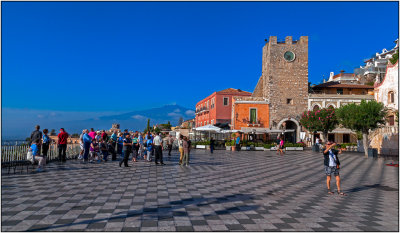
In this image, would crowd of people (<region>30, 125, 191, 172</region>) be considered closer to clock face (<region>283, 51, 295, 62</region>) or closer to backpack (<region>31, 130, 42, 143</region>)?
backpack (<region>31, 130, 42, 143</region>)

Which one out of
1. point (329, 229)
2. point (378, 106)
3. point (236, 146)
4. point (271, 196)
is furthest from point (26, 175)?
point (378, 106)

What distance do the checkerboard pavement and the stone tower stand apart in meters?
27.0

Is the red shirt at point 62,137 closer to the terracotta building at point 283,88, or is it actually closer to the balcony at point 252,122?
the terracotta building at point 283,88

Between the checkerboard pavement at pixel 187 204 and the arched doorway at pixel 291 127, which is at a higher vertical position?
the arched doorway at pixel 291 127

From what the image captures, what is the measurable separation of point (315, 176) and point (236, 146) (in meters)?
15.8

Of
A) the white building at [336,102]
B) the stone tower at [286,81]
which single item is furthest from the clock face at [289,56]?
the white building at [336,102]

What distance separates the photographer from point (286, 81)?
37.7m

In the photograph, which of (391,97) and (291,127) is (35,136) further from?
(391,97)

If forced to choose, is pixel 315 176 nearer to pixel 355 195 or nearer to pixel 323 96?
pixel 355 195

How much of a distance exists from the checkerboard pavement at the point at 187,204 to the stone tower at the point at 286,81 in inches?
1063

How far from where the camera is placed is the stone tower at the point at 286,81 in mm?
37406

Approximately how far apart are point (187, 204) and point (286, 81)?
33764 mm

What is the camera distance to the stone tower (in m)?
37.4

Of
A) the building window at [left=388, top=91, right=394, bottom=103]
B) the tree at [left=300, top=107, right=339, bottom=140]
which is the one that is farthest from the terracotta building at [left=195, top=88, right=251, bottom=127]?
the building window at [left=388, top=91, right=394, bottom=103]
